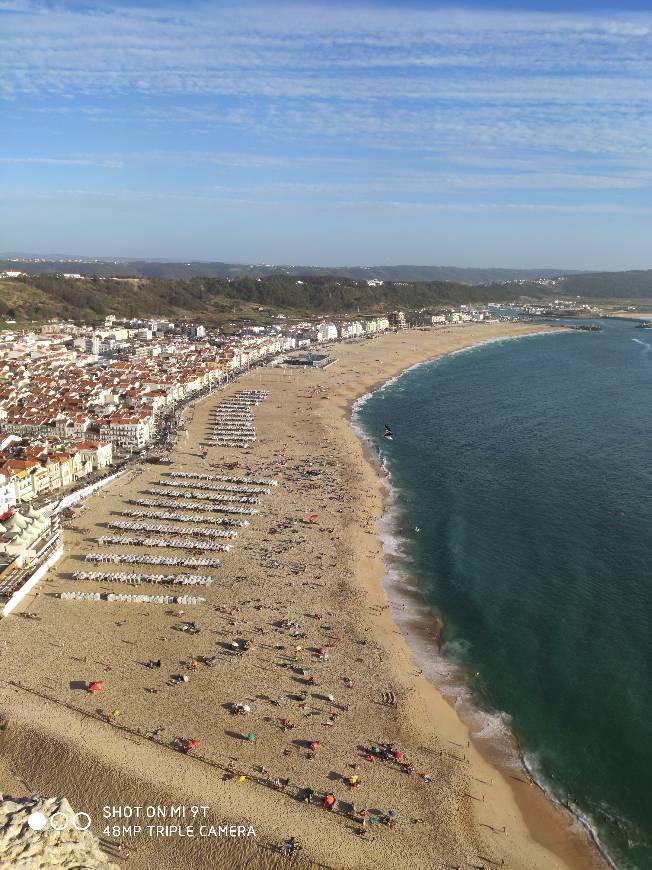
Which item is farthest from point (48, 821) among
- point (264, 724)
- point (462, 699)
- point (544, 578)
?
point (544, 578)

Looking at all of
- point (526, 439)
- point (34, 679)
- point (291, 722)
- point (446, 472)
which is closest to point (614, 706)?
point (291, 722)

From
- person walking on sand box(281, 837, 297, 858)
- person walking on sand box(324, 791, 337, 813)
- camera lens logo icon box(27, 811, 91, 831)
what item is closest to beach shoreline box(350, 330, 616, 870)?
person walking on sand box(324, 791, 337, 813)

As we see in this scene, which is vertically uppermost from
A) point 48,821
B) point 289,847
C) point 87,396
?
point 48,821

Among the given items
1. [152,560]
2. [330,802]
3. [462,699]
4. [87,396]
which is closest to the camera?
[330,802]

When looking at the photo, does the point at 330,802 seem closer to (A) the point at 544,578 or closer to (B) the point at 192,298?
(A) the point at 544,578

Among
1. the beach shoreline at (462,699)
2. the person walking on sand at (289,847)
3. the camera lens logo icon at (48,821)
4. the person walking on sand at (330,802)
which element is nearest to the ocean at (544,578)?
the beach shoreline at (462,699)

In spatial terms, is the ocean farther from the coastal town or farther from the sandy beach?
the coastal town

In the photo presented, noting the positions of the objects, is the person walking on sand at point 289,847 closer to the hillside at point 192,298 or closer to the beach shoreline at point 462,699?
the beach shoreline at point 462,699
